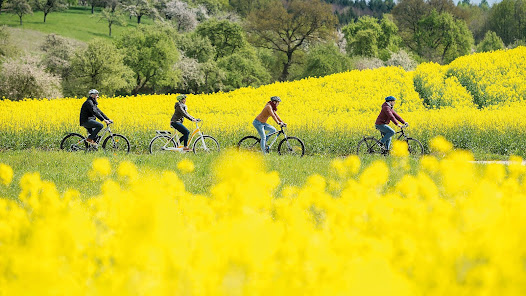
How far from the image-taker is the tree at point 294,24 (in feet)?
161

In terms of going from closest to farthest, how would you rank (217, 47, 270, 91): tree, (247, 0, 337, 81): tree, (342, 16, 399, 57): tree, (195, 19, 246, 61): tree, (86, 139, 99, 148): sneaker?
(86, 139, 99, 148): sneaker → (217, 47, 270, 91): tree → (247, 0, 337, 81): tree → (195, 19, 246, 61): tree → (342, 16, 399, 57): tree

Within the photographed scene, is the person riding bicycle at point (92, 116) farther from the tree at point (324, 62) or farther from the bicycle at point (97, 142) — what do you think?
the tree at point (324, 62)

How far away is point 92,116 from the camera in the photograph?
12148mm

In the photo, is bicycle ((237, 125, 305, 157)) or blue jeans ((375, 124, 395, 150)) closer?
blue jeans ((375, 124, 395, 150))

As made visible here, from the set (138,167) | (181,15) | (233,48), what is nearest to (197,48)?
(233,48)

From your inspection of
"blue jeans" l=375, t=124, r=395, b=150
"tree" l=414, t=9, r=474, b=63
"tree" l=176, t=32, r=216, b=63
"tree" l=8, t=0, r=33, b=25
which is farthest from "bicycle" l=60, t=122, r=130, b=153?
"tree" l=8, t=0, r=33, b=25

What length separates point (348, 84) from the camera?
24.5 m

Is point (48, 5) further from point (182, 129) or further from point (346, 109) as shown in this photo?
point (182, 129)

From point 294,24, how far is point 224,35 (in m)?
8.31

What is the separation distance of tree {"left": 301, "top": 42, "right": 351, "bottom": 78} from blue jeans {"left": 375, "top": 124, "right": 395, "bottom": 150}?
98.1ft

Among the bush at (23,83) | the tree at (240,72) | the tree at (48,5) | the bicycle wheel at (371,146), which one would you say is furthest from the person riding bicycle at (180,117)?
the tree at (48,5)

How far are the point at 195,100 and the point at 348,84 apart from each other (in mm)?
8275

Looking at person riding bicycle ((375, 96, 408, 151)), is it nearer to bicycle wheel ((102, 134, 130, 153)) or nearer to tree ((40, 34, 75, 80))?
bicycle wheel ((102, 134, 130, 153))

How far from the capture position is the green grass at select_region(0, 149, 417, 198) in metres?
7.67
